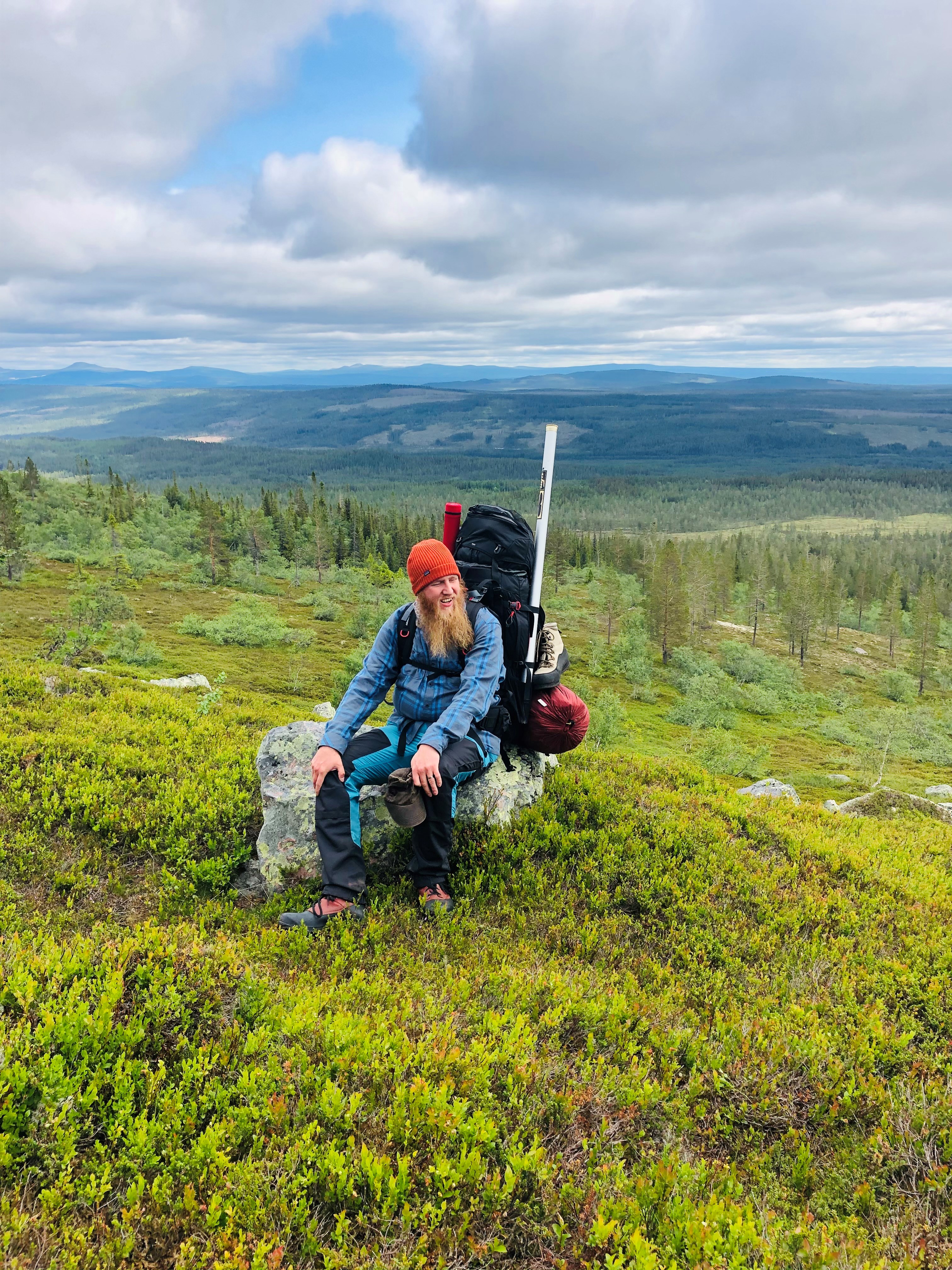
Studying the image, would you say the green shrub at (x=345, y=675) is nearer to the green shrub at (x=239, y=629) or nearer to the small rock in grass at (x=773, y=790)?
the green shrub at (x=239, y=629)

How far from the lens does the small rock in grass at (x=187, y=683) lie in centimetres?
3382

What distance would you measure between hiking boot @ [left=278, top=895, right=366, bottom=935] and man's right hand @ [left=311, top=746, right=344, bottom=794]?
1185 millimetres

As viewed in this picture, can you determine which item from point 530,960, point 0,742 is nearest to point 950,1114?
point 530,960

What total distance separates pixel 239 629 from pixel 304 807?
76.6 metres

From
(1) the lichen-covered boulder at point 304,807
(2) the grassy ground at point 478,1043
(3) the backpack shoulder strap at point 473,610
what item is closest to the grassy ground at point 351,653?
(1) the lichen-covered boulder at point 304,807

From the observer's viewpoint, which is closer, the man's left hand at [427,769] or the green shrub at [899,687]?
the man's left hand at [427,769]

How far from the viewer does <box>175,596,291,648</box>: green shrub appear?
78.8 metres

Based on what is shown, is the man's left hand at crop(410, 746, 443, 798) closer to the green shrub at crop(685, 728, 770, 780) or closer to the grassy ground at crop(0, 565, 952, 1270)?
the grassy ground at crop(0, 565, 952, 1270)

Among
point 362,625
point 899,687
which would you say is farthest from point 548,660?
point 899,687

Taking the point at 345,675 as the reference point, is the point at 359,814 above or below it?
above

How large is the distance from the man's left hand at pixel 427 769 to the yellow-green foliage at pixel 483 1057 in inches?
63.4

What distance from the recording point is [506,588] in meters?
8.77

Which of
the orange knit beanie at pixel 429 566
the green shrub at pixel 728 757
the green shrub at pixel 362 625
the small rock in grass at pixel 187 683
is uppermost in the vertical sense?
the orange knit beanie at pixel 429 566

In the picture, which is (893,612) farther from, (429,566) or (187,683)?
Answer: (429,566)
